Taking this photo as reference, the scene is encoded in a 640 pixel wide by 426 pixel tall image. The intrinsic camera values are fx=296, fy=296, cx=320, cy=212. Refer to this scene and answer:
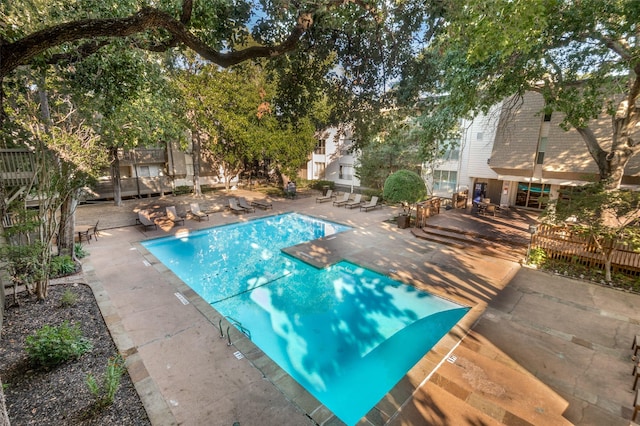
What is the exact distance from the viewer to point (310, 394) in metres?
4.98

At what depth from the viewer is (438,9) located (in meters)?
5.43

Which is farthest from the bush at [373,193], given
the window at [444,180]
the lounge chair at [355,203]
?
the window at [444,180]

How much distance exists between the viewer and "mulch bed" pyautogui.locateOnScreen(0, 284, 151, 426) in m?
4.17

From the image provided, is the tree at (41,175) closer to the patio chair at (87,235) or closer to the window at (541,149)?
the patio chair at (87,235)

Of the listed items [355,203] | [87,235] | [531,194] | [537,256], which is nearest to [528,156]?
[531,194]

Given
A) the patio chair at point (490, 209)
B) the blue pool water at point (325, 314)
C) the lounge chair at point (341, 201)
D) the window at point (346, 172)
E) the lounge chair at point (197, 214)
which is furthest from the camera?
the window at point (346, 172)

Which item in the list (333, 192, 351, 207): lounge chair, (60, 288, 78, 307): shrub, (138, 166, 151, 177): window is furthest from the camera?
(138, 166, 151, 177): window

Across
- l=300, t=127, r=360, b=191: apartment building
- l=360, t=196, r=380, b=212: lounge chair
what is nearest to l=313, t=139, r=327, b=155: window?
l=300, t=127, r=360, b=191: apartment building

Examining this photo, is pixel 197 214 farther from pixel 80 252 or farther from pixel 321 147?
pixel 321 147

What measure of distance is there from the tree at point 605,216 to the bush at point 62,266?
15.6 meters

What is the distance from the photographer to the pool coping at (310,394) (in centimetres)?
453

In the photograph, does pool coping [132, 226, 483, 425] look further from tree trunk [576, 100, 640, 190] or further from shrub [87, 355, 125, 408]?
tree trunk [576, 100, 640, 190]

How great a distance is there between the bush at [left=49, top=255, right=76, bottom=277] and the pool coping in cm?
411

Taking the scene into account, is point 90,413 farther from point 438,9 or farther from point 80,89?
point 438,9
